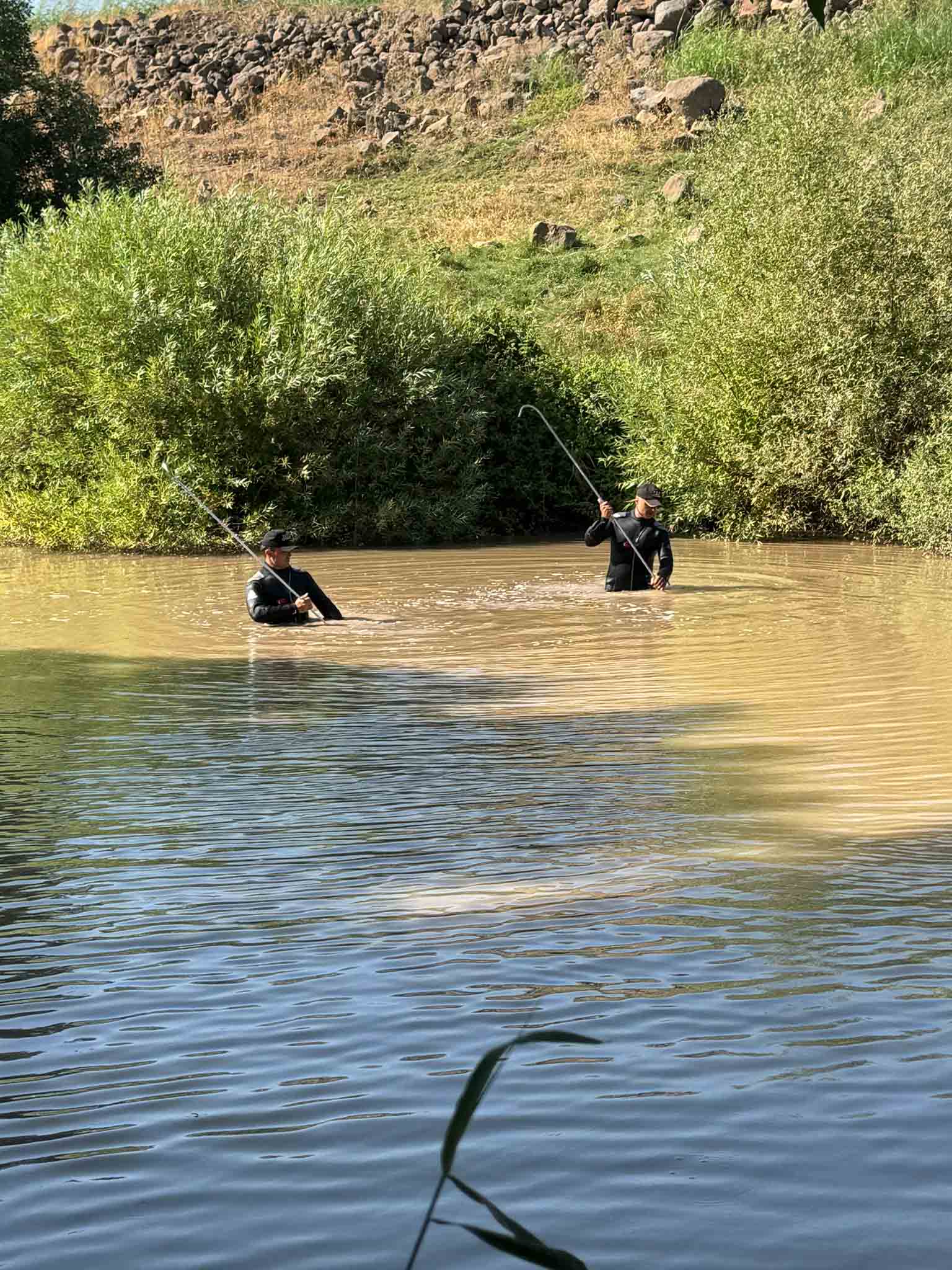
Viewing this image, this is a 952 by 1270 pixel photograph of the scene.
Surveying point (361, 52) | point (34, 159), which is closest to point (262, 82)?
point (361, 52)

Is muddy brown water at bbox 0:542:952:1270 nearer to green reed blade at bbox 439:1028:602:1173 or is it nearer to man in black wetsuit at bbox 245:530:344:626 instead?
green reed blade at bbox 439:1028:602:1173

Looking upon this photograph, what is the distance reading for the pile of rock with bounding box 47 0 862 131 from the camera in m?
59.4

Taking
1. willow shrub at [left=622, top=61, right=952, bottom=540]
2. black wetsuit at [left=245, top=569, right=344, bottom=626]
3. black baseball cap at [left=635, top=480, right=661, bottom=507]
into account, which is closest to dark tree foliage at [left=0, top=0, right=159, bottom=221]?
willow shrub at [left=622, top=61, right=952, bottom=540]

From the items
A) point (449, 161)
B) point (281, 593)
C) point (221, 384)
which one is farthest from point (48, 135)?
point (281, 593)

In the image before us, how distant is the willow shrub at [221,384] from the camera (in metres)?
26.4

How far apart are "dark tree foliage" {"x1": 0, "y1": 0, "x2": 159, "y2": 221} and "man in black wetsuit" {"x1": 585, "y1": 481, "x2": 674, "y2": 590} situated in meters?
23.2

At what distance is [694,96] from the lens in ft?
165

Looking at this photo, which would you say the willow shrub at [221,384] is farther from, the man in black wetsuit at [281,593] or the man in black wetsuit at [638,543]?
the man in black wetsuit at [281,593]

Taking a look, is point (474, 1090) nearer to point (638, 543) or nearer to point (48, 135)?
point (638, 543)

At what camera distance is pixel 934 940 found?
18.0 feet

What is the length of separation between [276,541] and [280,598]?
0.74m

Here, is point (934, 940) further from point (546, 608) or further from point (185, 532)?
point (185, 532)

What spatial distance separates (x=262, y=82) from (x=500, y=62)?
29.4 feet

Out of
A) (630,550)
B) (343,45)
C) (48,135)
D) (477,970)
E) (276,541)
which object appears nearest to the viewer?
(477,970)
